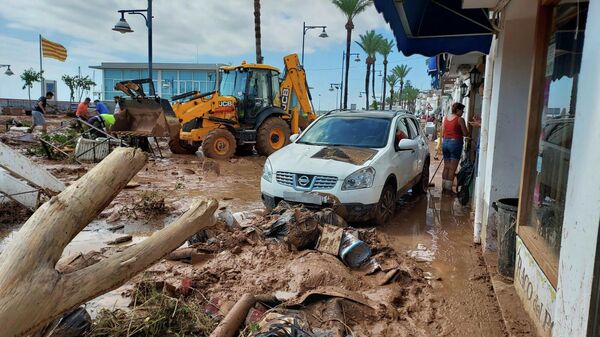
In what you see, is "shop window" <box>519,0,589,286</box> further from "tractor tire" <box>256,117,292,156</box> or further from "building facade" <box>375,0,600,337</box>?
"tractor tire" <box>256,117,292,156</box>

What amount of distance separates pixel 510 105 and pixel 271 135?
410 inches

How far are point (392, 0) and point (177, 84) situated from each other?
4293cm

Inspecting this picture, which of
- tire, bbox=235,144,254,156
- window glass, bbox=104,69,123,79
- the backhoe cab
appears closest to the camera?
the backhoe cab

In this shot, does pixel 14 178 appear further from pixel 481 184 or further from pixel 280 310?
pixel 481 184

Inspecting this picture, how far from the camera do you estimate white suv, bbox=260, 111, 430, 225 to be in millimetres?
6250

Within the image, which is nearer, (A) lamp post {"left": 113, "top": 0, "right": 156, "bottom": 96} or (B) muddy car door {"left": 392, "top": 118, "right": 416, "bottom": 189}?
(B) muddy car door {"left": 392, "top": 118, "right": 416, "bottom": 189}

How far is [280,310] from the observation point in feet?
11.7

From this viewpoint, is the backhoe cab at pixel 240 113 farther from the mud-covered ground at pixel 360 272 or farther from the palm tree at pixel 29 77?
the palm tree at pixel 29 77

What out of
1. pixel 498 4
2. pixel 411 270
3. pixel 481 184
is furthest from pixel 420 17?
pixel 411 270

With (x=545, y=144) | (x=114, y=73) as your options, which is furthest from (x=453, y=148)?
(x=114, y=73)

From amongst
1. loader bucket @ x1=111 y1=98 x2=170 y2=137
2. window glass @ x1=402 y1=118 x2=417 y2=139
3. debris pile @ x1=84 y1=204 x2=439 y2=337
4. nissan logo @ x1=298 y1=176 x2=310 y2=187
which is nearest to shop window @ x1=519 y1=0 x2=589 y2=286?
debris pile @ x1=84 y1=204 x2=439 y2=337

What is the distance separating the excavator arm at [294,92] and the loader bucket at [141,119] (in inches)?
173

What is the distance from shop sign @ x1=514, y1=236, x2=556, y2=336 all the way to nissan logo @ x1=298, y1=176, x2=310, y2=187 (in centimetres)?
293

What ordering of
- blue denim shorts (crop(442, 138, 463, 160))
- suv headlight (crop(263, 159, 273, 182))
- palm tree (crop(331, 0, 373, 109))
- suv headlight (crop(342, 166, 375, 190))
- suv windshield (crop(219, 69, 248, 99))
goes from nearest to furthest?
suv headlight (crop(342, 166, 375, 190)) → suv headlight (crop(263, 159, 273, 182)) → blue denim shorts (crop(442, 138, 463, 160)) → suv windshield (crop(219, 69, 248, 99)) → palm tree (crop(331, 0, 373, 109))
